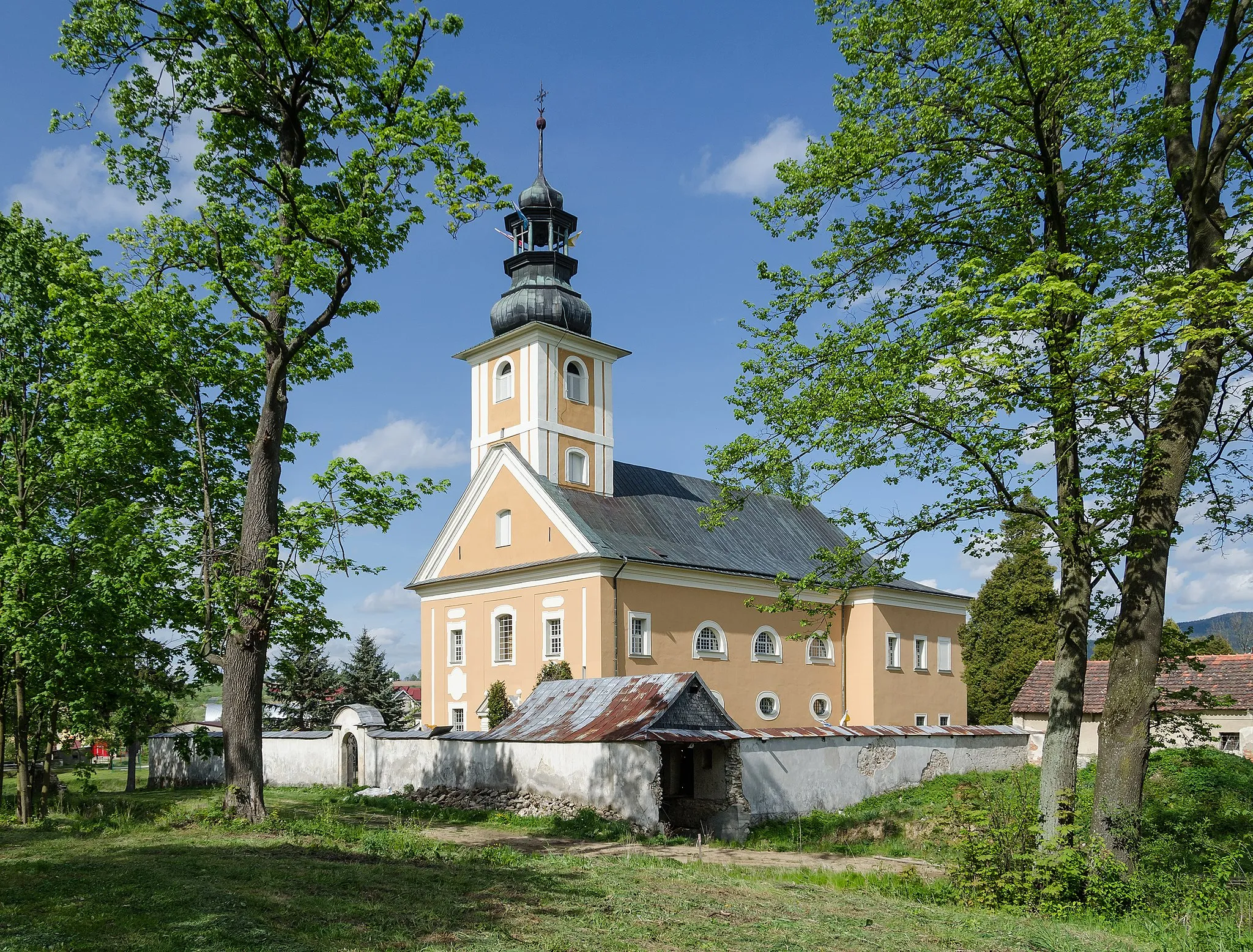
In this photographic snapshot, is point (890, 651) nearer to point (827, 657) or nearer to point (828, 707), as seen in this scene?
point (827, 657)

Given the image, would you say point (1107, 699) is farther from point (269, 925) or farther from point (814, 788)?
point (814, 788)

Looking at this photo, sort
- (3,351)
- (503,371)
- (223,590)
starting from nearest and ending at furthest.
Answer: (223,590) < (3,351) < (503,371)

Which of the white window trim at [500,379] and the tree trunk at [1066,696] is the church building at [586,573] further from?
the tree trunk at [1066,696]

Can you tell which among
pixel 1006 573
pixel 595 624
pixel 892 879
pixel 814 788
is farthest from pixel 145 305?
pixel 1006 573

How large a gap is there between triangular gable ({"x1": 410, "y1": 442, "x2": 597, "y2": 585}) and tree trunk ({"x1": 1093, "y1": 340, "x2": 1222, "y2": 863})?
18575 millimetres

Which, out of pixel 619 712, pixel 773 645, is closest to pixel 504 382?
pixel 773 645

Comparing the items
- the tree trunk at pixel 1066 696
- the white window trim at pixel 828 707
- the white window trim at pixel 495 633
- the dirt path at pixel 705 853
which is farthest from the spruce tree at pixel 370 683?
the tree trunk at pixel 1066 696

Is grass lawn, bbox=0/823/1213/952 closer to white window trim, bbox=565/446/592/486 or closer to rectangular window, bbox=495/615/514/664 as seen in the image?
rectangular window, bbox=495/615/514/664

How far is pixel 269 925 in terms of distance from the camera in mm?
7129

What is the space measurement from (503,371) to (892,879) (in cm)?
2426

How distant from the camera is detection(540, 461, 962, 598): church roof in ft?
99.6

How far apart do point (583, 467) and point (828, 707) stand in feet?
38.2

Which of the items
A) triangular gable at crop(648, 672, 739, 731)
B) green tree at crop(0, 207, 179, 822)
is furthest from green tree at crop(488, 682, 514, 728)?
green tree at crop(0, 207, 179, 822)

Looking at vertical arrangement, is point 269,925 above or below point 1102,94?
below
